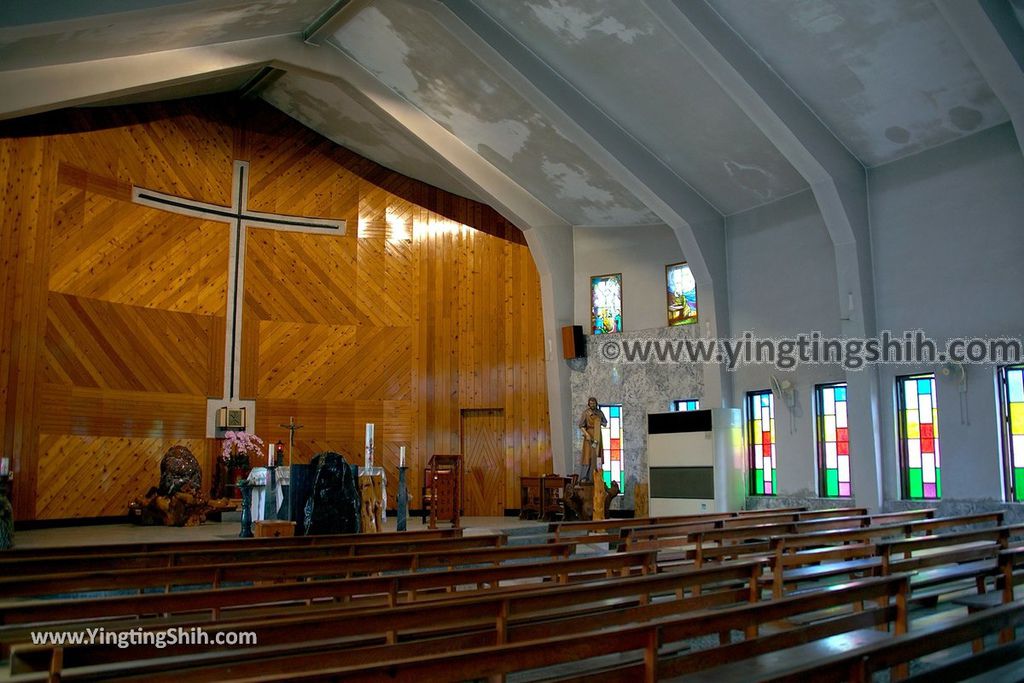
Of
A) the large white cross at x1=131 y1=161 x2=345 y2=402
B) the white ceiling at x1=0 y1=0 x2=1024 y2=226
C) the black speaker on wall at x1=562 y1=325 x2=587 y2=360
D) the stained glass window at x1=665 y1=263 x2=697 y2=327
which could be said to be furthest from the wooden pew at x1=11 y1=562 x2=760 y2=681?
the large white cross at x1=131 y1=161 x2=345 y2=402

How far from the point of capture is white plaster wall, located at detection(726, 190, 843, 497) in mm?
10852

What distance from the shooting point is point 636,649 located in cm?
290

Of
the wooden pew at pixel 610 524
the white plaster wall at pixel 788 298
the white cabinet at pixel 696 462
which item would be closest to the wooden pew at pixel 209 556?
the wooden pew at pixel 610 524

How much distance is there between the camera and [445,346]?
14211mm

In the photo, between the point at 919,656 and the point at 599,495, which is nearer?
the point at 919,656

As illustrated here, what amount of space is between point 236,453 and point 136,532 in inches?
100

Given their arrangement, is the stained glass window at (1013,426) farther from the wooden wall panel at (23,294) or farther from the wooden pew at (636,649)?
the wooden wall panel at (23,294)

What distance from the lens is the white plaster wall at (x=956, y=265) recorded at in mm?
8820

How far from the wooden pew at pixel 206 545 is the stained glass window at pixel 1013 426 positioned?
19.8 feet

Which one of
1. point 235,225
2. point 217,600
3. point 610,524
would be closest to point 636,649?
point 217,600

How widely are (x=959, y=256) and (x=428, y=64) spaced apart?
712 centimetres

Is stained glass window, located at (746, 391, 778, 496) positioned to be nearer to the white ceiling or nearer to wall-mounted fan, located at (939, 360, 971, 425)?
wall-mounted fan, located at (939, 360, 971, 425)

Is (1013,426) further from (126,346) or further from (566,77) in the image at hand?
(126,346)

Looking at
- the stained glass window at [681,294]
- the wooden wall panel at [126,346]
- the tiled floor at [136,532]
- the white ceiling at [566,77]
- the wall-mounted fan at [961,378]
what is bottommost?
the tiled floor at [136,532]
